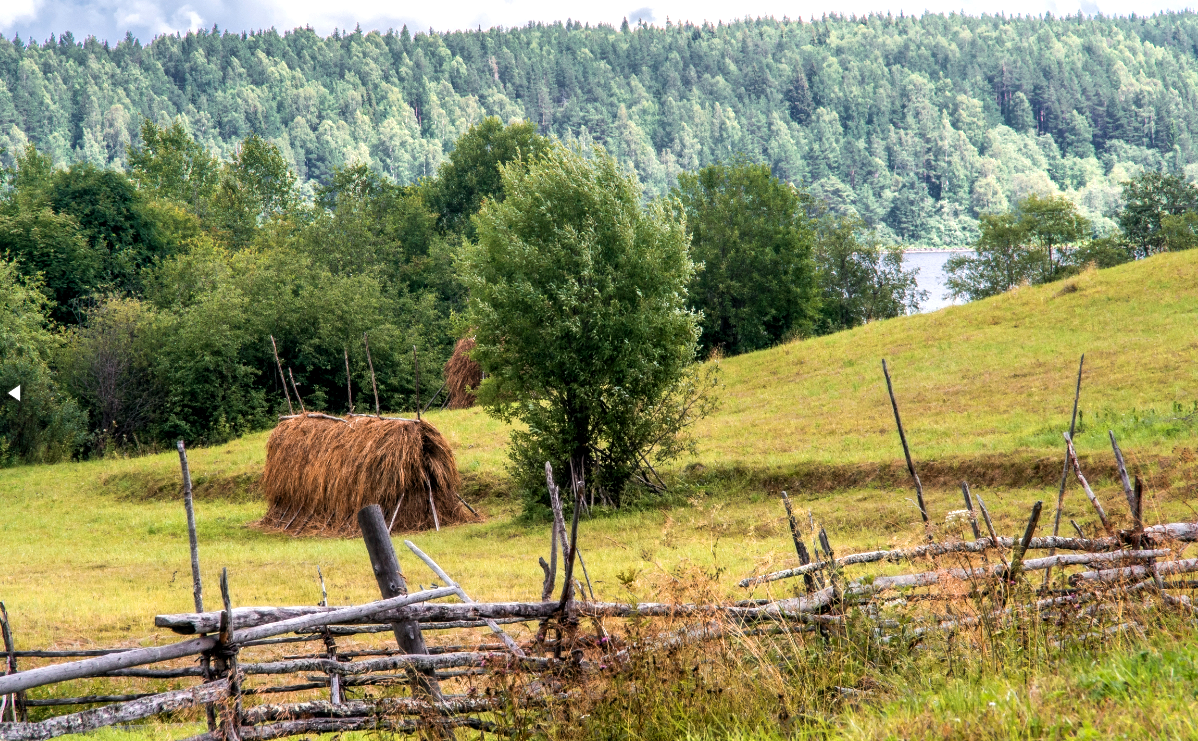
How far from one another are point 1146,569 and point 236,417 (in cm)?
3095

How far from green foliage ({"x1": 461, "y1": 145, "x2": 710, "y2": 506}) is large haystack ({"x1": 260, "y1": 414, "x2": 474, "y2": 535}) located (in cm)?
170

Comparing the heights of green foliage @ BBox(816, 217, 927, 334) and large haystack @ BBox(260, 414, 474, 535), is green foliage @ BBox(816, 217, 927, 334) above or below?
above

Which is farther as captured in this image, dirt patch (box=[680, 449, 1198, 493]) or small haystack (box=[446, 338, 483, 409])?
small haystack (box=[446, 338, 483, 409])

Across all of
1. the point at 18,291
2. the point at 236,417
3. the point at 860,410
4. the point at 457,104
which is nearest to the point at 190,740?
the point at 860,410

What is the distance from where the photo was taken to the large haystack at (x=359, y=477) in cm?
1756

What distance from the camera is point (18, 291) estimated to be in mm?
32094

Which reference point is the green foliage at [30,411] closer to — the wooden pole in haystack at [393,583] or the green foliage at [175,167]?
the wooden pole in haystack at [393,583]

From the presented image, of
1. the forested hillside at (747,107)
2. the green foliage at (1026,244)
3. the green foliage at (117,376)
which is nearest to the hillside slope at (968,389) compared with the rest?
the green foliage at (117,376)

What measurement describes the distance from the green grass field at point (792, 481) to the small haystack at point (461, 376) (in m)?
1.70

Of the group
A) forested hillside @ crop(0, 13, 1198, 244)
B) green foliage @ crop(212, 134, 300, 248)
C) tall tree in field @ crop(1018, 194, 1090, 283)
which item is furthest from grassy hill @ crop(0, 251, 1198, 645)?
forested hillside @ crop(0, 13, 1198, 244)

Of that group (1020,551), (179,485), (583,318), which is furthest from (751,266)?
(1020,551)

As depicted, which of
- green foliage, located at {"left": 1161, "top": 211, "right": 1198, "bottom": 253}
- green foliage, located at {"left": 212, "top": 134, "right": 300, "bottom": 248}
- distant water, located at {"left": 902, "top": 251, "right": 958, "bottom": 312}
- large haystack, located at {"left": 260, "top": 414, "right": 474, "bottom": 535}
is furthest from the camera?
distant water, located at {"left": 902, "top": 251, "right": 958, "bottom": 312}

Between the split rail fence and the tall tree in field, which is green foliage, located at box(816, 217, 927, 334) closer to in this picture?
the tall tree in field

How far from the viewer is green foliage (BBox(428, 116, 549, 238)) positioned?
48.8m
